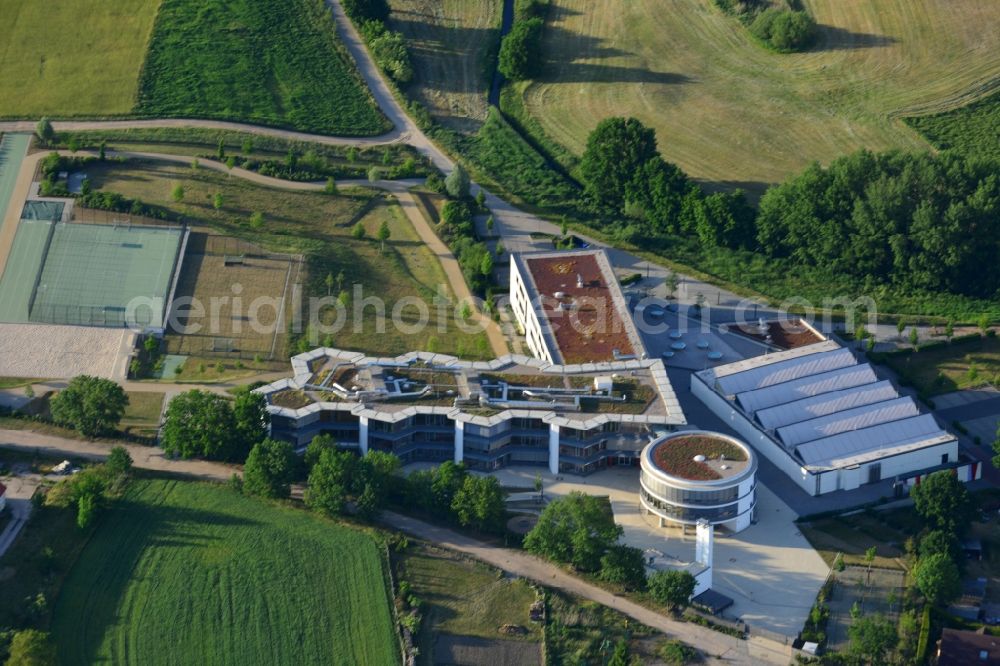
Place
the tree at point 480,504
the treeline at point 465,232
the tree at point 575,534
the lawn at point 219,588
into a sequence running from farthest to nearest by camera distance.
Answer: the treeline at point 465,232
the tree at point 480,504
the tree at point 575,534
the lawn at point 219,588

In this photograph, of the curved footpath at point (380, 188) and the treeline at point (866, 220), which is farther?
the treeline at point (866, 220)

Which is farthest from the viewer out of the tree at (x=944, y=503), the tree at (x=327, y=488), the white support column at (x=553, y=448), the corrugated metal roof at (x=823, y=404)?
the corrugated metal roof at (x=823, y=404)

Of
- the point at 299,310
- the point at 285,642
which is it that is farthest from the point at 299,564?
the point at 299,310

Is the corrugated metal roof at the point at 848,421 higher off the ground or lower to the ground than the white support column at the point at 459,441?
higher

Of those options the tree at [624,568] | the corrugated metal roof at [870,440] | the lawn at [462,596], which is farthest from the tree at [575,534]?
the corrugated metal roof at [870,440]

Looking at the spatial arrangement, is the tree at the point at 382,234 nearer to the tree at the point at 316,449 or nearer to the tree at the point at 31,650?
the tree at the point at 316,449

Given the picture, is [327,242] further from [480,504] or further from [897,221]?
[897,221]

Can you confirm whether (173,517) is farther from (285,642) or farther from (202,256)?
(202,256)

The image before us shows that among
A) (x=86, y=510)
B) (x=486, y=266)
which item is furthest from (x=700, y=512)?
(x=86, y=510)
